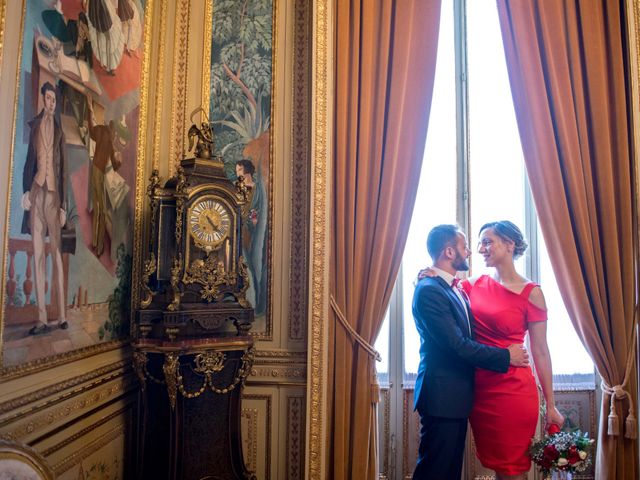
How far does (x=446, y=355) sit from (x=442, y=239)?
615 millimetres

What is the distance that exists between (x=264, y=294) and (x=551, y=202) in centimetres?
189

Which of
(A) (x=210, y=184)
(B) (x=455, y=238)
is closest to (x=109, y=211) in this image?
(A) (x=210, y=184)

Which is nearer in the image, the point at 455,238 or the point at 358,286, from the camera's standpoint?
the point at 455,238

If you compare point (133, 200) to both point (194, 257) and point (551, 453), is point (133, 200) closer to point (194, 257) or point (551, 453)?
point (194, 257)

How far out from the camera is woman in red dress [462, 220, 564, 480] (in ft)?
8.72

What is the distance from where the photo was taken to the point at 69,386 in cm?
227

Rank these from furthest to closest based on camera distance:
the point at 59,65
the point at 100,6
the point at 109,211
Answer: the point at 109,211
the point at 100,6
the point at 59,65

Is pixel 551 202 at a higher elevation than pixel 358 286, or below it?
higher

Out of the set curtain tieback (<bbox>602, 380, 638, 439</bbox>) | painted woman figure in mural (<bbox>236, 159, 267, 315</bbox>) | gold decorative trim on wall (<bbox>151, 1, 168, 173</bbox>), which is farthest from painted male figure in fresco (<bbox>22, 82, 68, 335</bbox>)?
curtain tieback (<bbox>602, 380, 638, 439</bbox>)

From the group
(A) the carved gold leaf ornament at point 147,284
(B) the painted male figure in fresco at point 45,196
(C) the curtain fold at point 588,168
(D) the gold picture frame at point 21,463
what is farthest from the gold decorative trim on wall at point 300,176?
(D) the gold picture frame at point 21,463

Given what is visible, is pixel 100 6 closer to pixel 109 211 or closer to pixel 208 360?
pixel 109 211

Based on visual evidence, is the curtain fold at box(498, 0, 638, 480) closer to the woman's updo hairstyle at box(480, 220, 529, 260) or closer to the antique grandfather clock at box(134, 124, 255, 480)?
the woman's updo hairstyle at box(480, 220, 529, 260)

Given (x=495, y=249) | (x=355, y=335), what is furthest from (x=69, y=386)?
(x=495, y=249)

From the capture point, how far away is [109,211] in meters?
2.72
